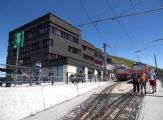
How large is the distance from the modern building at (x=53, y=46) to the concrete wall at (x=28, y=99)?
2121 centimetres

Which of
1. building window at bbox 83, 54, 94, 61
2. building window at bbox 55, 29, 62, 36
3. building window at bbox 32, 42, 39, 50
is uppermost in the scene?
building window at bbox 55, 29, 62, 36

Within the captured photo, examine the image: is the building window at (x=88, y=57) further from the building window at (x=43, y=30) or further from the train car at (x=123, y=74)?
the train car at (x=123, y=74)

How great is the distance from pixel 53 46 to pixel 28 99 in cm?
3087

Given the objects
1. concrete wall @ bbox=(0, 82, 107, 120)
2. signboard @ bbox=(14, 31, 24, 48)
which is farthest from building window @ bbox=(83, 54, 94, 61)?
signboard @ bbox=(14, 31, 24, 48)

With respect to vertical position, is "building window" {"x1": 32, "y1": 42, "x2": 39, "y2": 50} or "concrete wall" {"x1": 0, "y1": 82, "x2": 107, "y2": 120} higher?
"building window" {"x1": 32, "y1": 42, "x2": 39, "y2": 50}

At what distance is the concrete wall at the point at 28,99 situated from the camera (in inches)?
471

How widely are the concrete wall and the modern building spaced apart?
21.2 metres

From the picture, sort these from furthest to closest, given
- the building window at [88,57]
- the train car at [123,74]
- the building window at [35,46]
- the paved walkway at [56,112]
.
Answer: the building window at [88,57] < the building window at [35,46] < the train car at [123,74] < the paved walkway at [56,112]

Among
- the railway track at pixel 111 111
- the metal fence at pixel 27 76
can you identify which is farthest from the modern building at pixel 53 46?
the railway track at pixel 111 111

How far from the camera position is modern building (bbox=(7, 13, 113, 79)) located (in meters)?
42.0

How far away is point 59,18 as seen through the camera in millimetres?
47156

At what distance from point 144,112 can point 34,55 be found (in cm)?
3651

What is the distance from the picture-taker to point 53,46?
145 feet

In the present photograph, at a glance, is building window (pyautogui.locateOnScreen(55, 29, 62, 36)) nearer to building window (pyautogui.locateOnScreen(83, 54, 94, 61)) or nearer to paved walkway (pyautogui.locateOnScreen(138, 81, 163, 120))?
building window (pyautogui.locateOnScreen(83, 54, 94, 61))
